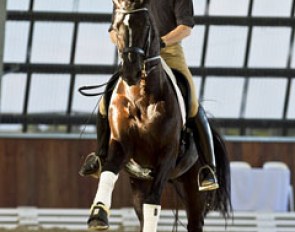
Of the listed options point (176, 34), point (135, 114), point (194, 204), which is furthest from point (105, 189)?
point (194, 204)

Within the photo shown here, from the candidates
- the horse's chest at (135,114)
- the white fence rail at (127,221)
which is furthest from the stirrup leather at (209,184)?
the white fence rail at (127,221)

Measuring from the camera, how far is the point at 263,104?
10.4m

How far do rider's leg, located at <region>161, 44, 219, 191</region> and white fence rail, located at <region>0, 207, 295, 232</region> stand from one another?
10.8 ft

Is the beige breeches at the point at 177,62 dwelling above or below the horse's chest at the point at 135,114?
above

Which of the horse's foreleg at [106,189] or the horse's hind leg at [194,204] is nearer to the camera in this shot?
the horse's foreleg at [106,189]

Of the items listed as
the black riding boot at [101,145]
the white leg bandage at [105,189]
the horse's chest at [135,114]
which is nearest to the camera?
the white leg bandage at [105,189]

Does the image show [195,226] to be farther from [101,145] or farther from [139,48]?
[139,48]

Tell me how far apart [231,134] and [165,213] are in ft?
6.22

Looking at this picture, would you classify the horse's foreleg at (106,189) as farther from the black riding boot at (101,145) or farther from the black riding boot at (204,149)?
the black riding boot at (204,149)

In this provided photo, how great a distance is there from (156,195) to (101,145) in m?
0.58

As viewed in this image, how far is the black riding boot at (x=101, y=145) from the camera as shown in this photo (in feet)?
15.3

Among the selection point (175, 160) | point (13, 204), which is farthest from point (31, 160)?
point (175, 160)

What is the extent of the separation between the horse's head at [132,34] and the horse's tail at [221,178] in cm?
176

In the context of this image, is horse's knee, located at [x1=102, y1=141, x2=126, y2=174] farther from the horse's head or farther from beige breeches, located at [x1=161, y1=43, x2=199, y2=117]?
beige breeches, located at [x1=161, y1=43, x2=199, y2=117]
